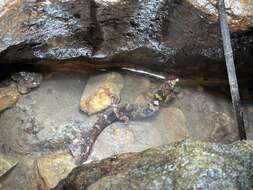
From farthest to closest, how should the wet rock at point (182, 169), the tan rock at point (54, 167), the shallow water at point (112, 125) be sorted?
the shallow water at point (112, 125) < the tan rock at point (54, 167) < the wet rock at point (182, 169)

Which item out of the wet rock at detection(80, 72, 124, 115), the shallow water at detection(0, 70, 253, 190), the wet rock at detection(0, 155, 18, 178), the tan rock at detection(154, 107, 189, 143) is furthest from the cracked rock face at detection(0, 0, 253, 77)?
the wet rock at detection(0, 155, 18, 178)

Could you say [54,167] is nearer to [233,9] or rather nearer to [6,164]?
[6,164]

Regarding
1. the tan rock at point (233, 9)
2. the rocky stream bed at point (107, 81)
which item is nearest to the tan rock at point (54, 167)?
the rocky stream bed at point (107, 81)

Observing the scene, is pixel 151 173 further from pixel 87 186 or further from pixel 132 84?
pixel 132 84

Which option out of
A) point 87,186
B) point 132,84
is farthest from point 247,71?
point 87,186

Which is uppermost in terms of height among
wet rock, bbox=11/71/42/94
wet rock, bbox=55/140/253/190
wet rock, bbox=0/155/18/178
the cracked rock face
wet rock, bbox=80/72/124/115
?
the cracked rock face

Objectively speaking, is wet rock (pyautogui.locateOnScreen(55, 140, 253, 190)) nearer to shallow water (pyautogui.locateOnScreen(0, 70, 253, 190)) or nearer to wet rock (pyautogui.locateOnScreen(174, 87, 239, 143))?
shallow water (pyautogui.locateOnScreen(0, 70, 253, 190))

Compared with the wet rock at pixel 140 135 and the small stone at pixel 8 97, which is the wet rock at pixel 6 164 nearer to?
the small stone at pixel 8 97
